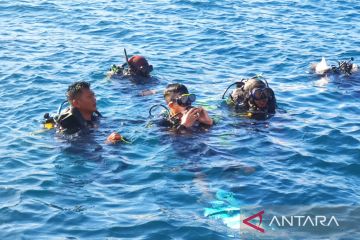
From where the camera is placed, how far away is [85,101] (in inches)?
423

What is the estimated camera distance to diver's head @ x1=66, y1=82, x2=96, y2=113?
10.6 meters

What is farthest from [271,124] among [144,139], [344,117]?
[144,139]

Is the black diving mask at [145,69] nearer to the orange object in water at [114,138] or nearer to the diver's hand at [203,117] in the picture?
the diver's hand at [203,117]

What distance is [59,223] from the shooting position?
7.79 metres

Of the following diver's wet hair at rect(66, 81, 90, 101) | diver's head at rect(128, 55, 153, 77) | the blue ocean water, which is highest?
diver's wet hair at rect(66, 81, 90, 101)

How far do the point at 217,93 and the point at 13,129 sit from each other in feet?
14.1

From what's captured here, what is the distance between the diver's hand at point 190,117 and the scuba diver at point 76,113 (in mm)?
1630

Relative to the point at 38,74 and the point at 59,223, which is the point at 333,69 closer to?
the point at 38,74

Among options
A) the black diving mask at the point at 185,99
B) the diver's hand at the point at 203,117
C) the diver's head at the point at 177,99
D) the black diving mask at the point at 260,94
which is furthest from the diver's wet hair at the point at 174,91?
the black diving mask at the point at 260,94

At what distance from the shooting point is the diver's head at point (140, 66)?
1387 cm

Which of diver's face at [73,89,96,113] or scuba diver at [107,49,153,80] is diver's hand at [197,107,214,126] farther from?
scuba diver at [107,49,153,80]

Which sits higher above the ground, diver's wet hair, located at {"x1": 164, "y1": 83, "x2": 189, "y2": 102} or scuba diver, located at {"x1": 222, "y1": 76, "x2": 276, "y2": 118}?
A: diver's wet hair, located at {"x1": 164, "y1": 83, "x2": 189, "y2": 102}

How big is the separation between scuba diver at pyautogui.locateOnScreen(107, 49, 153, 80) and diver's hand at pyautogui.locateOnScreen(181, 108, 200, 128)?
365cm

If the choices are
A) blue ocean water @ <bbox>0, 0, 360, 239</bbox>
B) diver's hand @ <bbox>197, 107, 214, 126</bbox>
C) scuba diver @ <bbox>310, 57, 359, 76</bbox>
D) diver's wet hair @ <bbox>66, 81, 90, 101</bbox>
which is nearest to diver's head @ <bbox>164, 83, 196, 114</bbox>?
diver's hand @ <bbox>197, 107, 214, 126</bbox>
